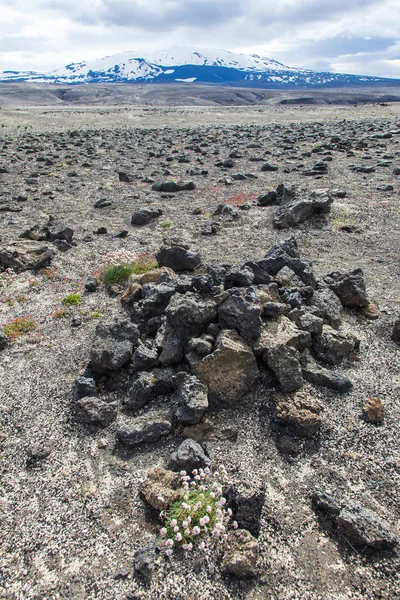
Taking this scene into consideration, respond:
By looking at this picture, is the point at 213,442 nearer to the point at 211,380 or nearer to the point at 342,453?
the point at 211,380

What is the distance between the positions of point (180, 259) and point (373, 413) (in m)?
7.03

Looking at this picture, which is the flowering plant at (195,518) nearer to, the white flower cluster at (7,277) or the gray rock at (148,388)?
the gray rock at (148,388)

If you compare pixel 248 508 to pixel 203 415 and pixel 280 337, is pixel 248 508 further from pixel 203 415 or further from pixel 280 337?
pixel 280 337

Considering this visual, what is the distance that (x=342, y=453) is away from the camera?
6305 mm

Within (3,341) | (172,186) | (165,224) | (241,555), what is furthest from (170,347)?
(172,186)

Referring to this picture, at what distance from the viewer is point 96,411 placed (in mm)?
6996

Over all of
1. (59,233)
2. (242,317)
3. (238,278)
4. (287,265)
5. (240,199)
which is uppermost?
(238,278)

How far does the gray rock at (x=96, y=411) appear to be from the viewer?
695 centimetres

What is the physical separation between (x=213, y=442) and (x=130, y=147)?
35.0m

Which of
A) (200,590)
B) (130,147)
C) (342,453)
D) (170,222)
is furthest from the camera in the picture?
(130,147)

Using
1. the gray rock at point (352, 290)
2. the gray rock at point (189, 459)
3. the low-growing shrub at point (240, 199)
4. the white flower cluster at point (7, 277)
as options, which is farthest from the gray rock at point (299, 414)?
the low-growing shrub at point (240, 199)

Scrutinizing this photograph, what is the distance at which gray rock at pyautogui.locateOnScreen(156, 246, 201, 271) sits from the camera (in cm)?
1190

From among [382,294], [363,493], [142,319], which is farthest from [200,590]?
[382,294]

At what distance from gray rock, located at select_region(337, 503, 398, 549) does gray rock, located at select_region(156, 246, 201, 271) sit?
7.97 m
